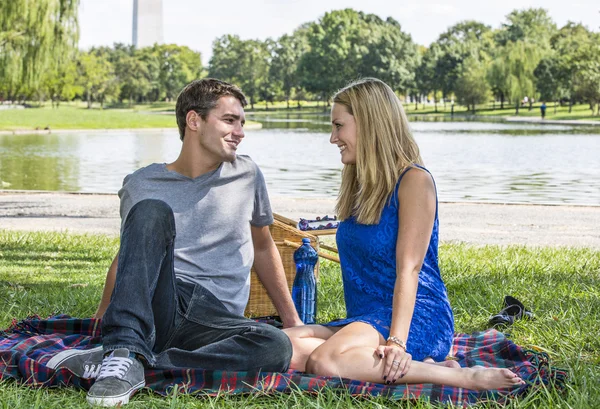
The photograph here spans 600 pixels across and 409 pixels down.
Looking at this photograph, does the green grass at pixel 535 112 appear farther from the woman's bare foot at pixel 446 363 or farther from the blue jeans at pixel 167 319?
the blue jeans at pixel 167 319

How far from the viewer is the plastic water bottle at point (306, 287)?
4.48 meters

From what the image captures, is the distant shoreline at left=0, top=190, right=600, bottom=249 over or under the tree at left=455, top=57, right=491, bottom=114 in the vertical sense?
under

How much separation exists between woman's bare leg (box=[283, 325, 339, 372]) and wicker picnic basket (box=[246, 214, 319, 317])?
1021 mm

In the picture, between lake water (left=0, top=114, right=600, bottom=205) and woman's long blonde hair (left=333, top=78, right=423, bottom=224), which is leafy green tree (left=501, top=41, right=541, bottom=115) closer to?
lake water (left=0, top=114, right=600, bottom=205)

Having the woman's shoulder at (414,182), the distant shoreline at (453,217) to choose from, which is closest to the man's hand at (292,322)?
the woman's shoulder at (414,182)

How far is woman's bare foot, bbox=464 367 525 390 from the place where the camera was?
313 centimetres

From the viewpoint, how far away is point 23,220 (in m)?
10.2

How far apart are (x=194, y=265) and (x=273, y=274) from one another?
0.51 meters

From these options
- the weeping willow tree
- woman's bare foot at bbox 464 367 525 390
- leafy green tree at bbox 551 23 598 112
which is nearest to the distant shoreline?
woman's bare foot at bbox 464 367 525 390

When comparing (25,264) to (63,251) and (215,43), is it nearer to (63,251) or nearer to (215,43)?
(63,251)

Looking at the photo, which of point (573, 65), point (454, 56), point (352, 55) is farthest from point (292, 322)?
point (352, 55)

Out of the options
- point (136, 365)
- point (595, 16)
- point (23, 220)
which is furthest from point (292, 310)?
point (595, 16)

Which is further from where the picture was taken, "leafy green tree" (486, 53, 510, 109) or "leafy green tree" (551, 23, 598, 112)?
"leafy green tree" (486, 53, 510, 109)

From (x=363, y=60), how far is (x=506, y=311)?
86.2 meters
